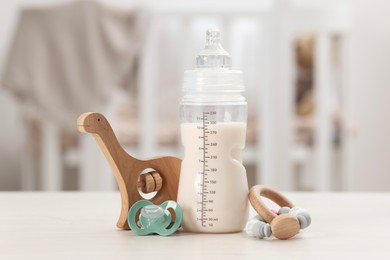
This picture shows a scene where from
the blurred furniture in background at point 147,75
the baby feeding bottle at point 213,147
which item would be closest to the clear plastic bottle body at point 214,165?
the baby feeding bottle at point 213,147

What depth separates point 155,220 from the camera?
0.73 m

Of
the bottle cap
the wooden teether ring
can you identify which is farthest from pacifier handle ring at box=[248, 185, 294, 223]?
the bottle cap

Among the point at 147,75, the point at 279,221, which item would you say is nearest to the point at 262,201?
the point at 279,221

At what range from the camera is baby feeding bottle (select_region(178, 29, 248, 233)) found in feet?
2.43

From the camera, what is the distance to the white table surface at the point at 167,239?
0.64m

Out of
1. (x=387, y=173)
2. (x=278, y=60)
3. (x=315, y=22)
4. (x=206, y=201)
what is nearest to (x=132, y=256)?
(x=206, y=201)

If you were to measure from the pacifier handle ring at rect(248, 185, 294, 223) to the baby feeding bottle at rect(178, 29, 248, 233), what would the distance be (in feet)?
0.04

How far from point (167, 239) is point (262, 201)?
4.0 inches

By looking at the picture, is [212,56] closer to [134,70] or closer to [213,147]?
[213,147]

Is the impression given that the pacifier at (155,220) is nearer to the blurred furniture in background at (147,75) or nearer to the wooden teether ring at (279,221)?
the wooden teether ring at (279,221)

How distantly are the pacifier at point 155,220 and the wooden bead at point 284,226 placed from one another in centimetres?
10

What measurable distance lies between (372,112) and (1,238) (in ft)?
10.1

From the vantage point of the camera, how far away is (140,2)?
2.41 metres

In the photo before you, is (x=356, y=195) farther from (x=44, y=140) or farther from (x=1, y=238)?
(x=44, y=140)
